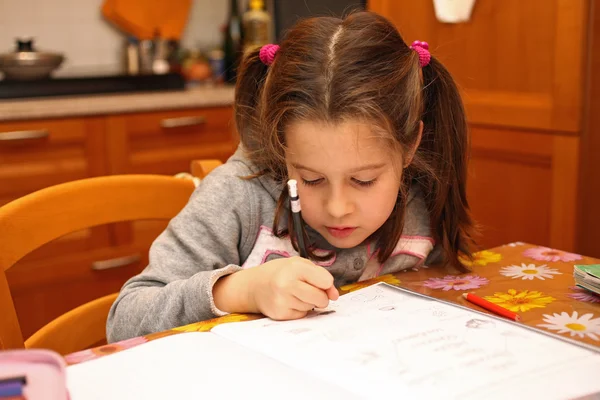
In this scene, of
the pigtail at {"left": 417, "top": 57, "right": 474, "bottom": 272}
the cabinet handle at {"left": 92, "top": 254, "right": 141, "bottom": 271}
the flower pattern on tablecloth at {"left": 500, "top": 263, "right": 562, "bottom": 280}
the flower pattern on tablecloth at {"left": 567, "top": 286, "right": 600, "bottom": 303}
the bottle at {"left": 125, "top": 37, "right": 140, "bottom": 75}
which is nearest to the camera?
the flower pattern on tablecloth at {"left": 567, "top": 286, "right": 600, "bottom": 303}

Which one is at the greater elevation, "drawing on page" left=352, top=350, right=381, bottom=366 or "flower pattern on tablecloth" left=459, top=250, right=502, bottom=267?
"drawing on page" left=352, top=350, right=381, bottom=366

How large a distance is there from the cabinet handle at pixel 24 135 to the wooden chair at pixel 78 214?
122 cm

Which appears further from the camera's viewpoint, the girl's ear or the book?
the girl's ear

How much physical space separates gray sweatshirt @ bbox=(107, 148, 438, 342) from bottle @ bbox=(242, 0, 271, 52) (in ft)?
6.71

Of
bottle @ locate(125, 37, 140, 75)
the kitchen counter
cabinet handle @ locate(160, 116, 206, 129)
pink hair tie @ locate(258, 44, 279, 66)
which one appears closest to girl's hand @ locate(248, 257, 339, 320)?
pink hair tie @ locate(258, 44, 279, 66)

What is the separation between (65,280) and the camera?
7.72 ft

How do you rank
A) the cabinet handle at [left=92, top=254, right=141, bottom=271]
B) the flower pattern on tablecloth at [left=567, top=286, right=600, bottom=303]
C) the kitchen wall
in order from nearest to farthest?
the flower pattern on tablecloth at [left=567, top=286, right=600, bottom=303], the cabinet handle at [left=92, top=254, right=141, bottom=271], the kitchen wall

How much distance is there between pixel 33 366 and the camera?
0.42 m

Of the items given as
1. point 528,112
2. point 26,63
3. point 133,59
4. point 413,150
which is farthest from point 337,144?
point 133,59

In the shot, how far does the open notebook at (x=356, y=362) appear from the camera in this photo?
1.95 ft

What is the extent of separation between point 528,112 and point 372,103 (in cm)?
128

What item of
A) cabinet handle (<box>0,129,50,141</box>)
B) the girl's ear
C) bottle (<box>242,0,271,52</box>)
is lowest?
cabinet handle (<box>0,129,50,141</box>)

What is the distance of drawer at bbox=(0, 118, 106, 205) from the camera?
7.34ft

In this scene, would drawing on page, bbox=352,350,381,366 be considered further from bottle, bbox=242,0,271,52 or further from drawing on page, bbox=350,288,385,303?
bottle, bbox=242,0,271,52
